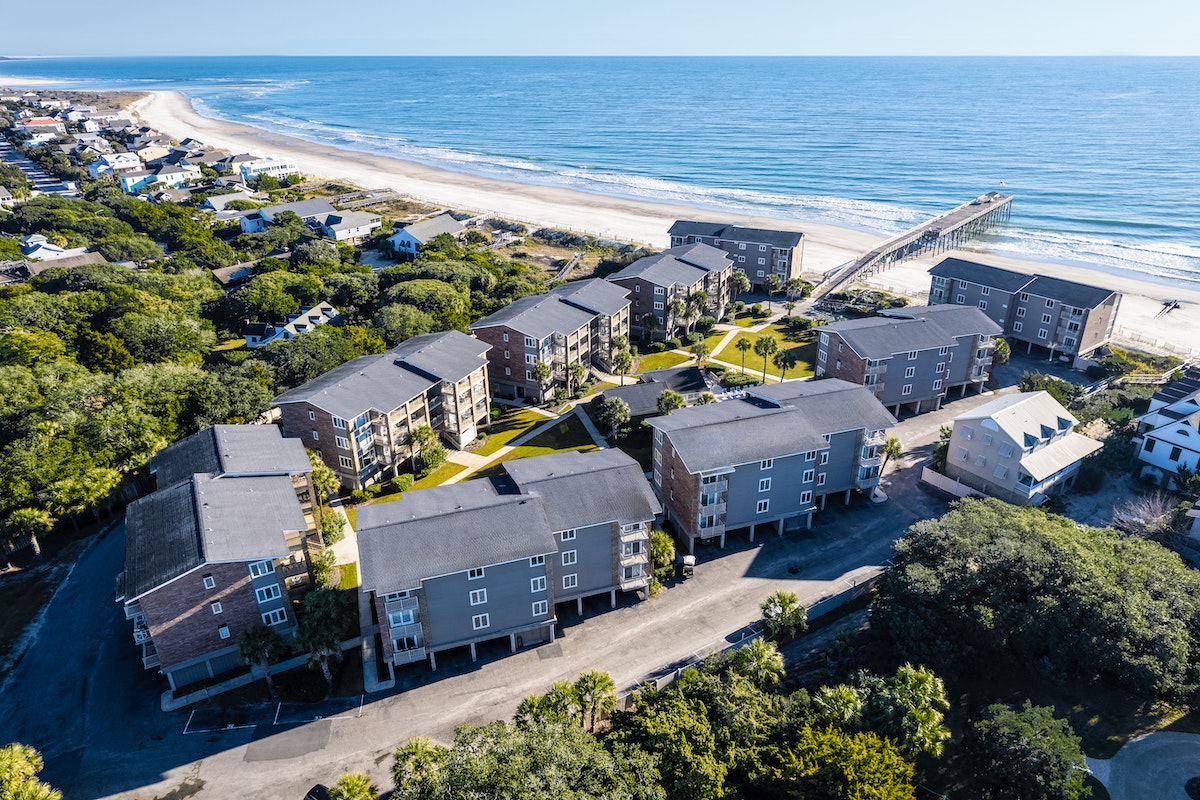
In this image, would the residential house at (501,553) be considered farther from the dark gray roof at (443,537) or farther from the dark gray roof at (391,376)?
the dark gray roof at (391,376)

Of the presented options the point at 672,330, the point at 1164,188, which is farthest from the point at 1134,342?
the point at 1164,188

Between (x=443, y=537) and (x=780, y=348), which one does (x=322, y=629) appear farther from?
(x=780, y=348)

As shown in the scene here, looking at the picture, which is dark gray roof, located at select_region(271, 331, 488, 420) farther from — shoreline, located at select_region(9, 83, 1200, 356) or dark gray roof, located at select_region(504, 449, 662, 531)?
shoreline, located at select_region(9, 83, 1200, 356)

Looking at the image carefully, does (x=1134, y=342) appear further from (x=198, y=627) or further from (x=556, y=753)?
(x=198, y=627)

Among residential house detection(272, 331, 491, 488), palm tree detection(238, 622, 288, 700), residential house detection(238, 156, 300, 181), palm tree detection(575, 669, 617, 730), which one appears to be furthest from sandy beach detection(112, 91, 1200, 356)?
palm tree detection(238, 622, 288, 700)

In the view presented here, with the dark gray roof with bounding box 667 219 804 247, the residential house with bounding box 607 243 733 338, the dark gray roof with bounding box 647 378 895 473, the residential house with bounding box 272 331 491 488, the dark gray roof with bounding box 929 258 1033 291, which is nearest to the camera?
the dark gray roof with bounding box 647 378 895 473

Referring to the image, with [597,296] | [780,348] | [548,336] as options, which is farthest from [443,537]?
[780,348]

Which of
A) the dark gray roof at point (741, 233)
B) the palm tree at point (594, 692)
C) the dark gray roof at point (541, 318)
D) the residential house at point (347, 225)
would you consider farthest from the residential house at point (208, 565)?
the residential house at point (347, 225)
